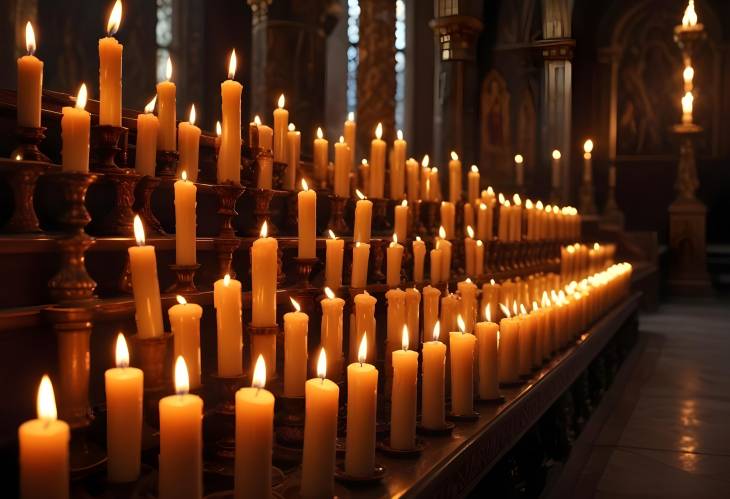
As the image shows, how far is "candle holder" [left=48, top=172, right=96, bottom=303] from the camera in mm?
1559

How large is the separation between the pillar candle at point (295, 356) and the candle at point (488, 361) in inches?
28.9

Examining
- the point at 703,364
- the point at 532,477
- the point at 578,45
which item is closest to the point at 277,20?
the point at 703,364

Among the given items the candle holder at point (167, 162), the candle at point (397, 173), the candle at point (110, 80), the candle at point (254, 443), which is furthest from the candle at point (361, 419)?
the candle at point (397, 173)

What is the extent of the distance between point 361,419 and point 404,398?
21 cm

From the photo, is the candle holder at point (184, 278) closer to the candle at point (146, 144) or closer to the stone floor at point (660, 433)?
the candle at point (146, 144)

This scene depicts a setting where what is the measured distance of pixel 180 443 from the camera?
43.8 inches

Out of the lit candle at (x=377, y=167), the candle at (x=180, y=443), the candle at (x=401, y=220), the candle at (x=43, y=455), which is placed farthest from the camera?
the lit candle at (x=377, y=167)

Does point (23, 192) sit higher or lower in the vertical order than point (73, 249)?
higher

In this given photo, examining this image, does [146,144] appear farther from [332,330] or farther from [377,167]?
[377,167]

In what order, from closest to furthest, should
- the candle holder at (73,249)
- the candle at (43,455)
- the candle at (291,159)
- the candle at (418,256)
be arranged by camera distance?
the candle at (43,455) → the candle holder at (73,249) → the candle at (418,256) → the candle at (291,159)

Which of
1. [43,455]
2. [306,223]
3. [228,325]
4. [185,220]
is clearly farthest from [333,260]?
[43,455]

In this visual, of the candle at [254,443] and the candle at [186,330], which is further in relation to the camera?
the candle at [186,330]

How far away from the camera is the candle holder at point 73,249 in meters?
1.56

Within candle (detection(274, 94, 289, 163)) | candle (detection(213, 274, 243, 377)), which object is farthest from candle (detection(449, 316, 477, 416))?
candle (detection(274, 94, 289, 163))
